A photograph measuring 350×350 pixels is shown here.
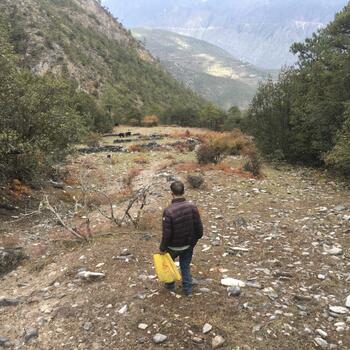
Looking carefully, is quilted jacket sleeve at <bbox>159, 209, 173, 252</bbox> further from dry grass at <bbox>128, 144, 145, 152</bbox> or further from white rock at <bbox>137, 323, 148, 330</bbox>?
dry grass at <bbox>128, 144, 145, 152</bbox>

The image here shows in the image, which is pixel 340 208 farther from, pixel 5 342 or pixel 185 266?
pixel 5 342

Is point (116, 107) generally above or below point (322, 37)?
below

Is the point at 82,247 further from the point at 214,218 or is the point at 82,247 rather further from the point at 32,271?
the point at 214,218

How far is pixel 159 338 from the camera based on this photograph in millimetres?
7059

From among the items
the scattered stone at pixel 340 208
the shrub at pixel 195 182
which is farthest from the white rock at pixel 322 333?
the shrub at pixel 195 182

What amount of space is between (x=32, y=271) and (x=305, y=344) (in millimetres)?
6756

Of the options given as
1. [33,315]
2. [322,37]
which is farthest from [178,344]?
[322,37]

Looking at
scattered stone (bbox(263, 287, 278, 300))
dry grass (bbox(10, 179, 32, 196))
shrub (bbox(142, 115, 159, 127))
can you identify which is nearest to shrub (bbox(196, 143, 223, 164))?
dry grass (bbox(10, 179, 32, 196))

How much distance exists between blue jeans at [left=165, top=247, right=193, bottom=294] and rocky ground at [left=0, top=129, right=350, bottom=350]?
188mm

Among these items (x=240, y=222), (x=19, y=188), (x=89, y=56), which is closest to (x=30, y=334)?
(x=240, y=222)

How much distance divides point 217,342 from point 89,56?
428ft

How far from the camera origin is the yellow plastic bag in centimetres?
797

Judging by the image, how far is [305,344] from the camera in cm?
702

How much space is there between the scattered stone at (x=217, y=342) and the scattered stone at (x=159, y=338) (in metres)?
0.79
